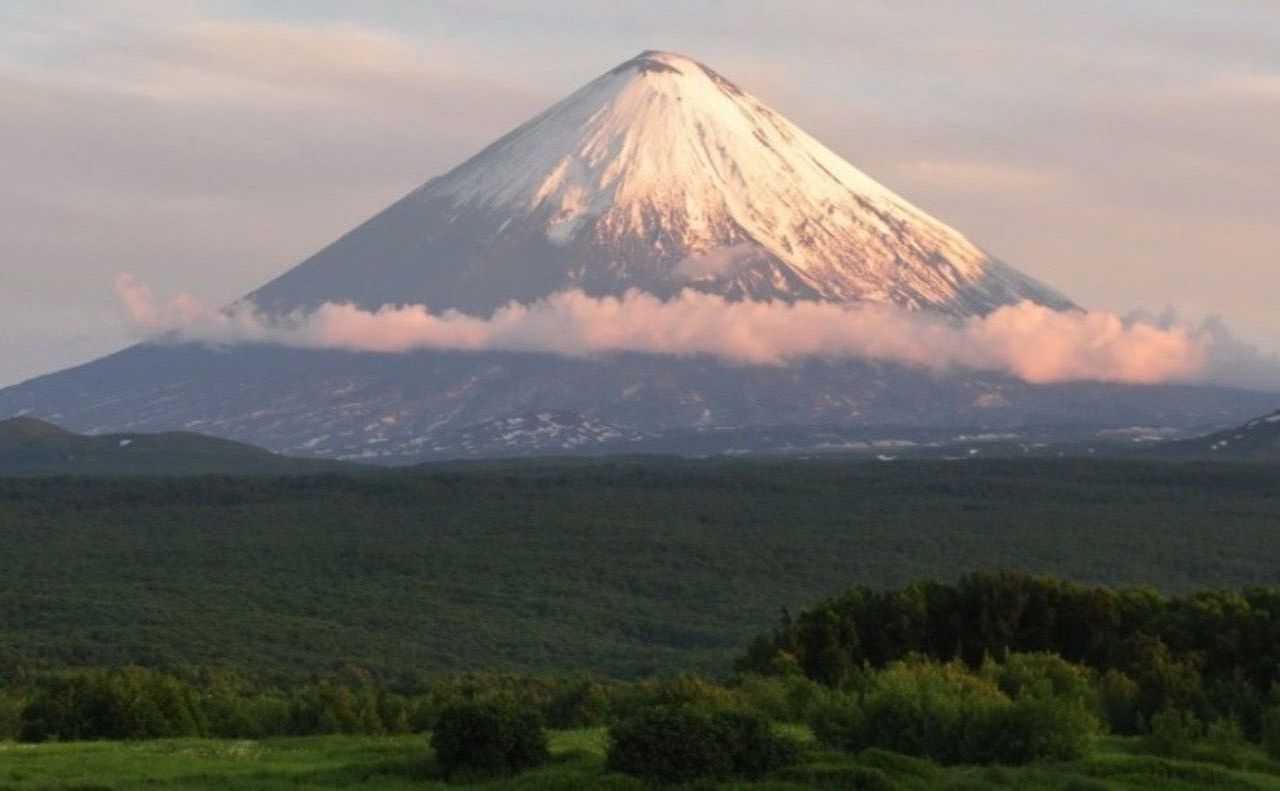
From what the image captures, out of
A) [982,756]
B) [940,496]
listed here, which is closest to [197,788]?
[982,756]

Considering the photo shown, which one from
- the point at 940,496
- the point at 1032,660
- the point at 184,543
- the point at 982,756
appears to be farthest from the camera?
the point at 940,496

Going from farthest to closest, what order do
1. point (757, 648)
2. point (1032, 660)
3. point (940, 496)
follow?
point (940, 496) → point (757, 648) → point (1032, 660)

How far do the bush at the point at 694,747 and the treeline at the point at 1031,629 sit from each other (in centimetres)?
1241

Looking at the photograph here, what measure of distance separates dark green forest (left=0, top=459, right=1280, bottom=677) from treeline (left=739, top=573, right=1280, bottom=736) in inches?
1087

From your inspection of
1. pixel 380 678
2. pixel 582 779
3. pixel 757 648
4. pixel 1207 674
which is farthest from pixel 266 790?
pixel 380 678

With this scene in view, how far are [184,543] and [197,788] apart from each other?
94267 millimetres

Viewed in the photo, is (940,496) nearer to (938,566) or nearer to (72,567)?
(938,566)

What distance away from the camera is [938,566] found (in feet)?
383

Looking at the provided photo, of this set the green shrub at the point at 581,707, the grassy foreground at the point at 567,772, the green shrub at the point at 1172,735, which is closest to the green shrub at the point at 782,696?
the green shrub at the point at 581,707

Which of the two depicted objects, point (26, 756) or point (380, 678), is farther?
point (380, 678)

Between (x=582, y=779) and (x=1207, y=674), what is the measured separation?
53.5 ft

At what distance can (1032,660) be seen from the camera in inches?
1529

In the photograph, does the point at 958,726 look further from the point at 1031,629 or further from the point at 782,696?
the point at 1031,629

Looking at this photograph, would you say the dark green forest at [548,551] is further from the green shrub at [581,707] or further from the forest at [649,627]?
the green shrub at [581,707]
